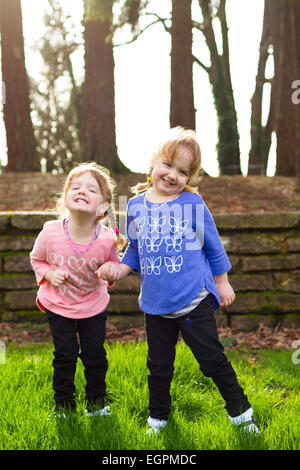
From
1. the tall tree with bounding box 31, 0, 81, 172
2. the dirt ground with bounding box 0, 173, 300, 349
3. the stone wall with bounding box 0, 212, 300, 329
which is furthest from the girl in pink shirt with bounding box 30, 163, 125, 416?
the tall tree with bounding box 31, 0, 81, 172

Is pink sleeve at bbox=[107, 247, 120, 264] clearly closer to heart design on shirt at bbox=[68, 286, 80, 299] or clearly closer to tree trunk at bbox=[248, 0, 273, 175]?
heart design on shirt at bbox=[68, 286, 80, 299]

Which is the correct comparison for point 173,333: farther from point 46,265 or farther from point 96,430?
point 46,265

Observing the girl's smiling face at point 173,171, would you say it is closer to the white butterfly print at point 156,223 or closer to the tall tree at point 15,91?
the white butterfly print at point 156,223

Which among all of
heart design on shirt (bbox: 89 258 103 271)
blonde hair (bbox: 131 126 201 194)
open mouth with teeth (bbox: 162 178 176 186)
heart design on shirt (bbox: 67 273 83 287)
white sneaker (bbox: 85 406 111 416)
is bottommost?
white sneaker (bbox: 85 406 111 416)

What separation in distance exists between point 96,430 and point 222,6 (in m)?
13.3

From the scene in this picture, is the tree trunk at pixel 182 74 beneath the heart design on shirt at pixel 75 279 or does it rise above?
above

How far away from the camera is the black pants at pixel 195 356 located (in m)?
2.48

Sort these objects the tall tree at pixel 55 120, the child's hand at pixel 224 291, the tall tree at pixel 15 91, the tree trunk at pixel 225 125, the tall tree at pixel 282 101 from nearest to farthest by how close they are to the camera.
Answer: the child's hand at pixel 224 291 < the tall tree at pixel 282 101 < the tall tree at pixel 15 91 < the tree trunk at pixel 225 125 < the tall tree at pixel 55 120

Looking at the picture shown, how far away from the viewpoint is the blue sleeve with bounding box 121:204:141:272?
2.68 meters

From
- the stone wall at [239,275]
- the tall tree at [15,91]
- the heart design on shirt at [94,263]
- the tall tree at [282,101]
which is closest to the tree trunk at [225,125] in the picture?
the tall tree at [282,101]

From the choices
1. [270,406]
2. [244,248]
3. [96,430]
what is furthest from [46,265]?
[244,248]

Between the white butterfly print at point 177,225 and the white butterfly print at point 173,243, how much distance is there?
1.4 inches

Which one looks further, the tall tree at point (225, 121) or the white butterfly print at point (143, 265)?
the tall tree at point (225, 121)

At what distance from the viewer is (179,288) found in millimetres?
2461
